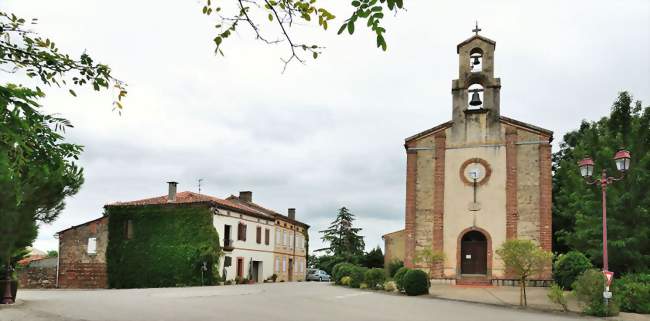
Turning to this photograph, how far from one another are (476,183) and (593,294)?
1006 cm

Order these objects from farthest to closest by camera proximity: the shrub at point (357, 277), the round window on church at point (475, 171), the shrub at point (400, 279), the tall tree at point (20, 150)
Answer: the shrub at point (357, 277) < the round window on church at point (475, 171) < the shrub at point (400, 279) < the tall tree at point (20, 150)

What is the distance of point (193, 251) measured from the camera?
1396 inches

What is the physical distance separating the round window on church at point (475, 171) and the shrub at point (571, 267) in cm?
514

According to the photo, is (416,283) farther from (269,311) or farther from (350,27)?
(350,27)

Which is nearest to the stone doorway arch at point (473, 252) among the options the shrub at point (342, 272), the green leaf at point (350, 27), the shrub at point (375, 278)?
the shrub at point (375, 278)

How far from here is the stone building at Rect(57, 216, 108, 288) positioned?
37.8m

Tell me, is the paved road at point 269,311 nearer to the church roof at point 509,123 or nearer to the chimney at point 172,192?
the church roof at point 509,123

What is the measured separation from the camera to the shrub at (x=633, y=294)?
16797 mm

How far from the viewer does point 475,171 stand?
85.0 feet

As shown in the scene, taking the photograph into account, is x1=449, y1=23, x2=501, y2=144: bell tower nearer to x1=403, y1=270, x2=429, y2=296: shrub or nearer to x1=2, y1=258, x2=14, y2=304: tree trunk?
x1=403, y1=270, x2=429, y2=296: shrub

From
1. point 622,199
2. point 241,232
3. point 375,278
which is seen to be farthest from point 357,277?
point 241,232

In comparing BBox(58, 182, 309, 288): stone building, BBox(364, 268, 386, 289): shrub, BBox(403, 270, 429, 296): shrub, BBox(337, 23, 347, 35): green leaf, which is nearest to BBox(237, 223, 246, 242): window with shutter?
BBox(58, 182, 309, 288): stone building

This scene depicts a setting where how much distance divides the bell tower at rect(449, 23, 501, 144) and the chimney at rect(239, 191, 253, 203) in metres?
27.0

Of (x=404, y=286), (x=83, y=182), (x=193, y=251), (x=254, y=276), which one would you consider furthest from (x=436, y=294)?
(x=254, y=276)
